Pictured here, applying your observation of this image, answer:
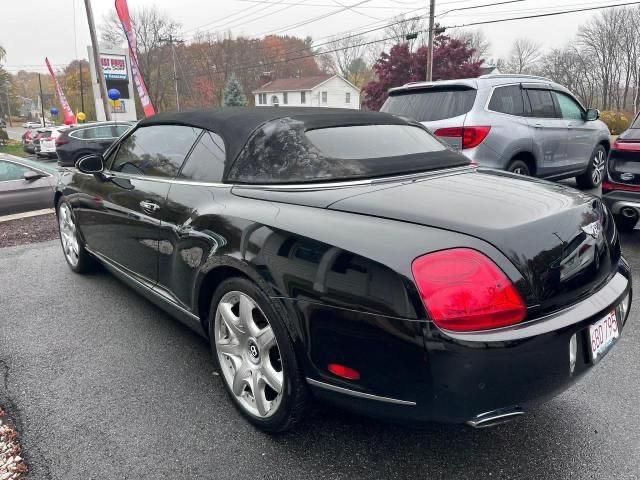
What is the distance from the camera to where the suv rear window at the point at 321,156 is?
2.30 meters

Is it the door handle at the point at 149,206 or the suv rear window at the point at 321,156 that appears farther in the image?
the door handle at the point at 149,206

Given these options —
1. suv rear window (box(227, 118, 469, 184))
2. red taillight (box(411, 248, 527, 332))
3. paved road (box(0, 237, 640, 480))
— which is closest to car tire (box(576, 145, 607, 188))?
paved road (box(0, 237, 640, 480))

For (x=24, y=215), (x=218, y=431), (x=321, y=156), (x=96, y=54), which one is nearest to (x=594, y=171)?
(x=321, y=156)

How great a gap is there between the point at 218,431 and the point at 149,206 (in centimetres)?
141

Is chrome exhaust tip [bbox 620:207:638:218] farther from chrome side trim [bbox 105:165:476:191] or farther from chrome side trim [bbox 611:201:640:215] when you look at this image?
chrome side trim [bbox 105:165:476:191]

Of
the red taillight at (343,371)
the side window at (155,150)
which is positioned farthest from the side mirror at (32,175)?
the red taillight at (343,371)

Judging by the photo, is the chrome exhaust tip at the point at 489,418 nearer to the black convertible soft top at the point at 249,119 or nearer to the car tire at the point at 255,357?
the car tire at the point at 255,357

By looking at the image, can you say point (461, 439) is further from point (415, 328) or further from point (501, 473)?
point (415, 328)

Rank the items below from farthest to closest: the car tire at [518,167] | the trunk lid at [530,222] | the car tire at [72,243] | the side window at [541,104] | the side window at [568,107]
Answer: the side window at [568,107]
the side window at [541,104]
the car tire at [518,167]
the car tire at [72,243]
the trunk lid at [530,222]

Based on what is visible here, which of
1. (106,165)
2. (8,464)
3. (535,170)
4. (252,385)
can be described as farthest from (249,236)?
(535,170)

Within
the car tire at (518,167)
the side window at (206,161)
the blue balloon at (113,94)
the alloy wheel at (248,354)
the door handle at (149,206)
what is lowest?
the alloy wheel at (248,354)

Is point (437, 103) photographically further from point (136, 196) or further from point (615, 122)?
point (615, 122)

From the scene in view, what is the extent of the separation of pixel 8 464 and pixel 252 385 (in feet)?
3.48

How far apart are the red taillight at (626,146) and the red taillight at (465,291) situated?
3.94 meters
